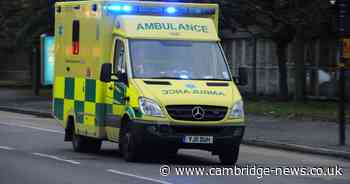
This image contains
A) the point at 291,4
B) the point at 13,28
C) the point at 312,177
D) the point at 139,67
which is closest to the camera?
the point at 312,177

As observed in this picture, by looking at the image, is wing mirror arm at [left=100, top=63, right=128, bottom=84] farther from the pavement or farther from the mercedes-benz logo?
the pavement

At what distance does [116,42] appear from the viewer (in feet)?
53.1

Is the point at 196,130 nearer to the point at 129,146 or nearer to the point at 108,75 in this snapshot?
the point at 129,146

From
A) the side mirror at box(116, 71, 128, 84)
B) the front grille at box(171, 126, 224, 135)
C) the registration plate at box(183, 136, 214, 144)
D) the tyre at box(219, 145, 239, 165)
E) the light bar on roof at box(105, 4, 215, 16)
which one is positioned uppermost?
the light bar on roof at box(105, 4, 215, 16)

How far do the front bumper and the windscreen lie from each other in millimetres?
1078

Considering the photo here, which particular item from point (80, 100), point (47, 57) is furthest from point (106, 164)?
point (47, 57)

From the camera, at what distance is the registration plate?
14734mm

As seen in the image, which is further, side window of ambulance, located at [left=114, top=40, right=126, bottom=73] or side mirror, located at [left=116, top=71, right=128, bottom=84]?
side window of ambulance, located at [left=114, top=40, right=126, bottom=73]

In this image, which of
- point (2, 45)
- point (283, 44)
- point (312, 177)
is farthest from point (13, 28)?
point (312, 177)

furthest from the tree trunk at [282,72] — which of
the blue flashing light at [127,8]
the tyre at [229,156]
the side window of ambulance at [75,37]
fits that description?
the tyre at [229,156]

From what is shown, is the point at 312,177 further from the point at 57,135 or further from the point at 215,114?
the point at 57,135

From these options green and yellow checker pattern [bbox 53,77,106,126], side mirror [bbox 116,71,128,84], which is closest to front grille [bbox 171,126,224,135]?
side mirror [bbox 116,71,128,84]

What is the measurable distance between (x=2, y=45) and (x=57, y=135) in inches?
1040

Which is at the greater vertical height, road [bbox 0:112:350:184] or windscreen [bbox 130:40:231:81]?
windscreen [bbox 130:40:231:81]
